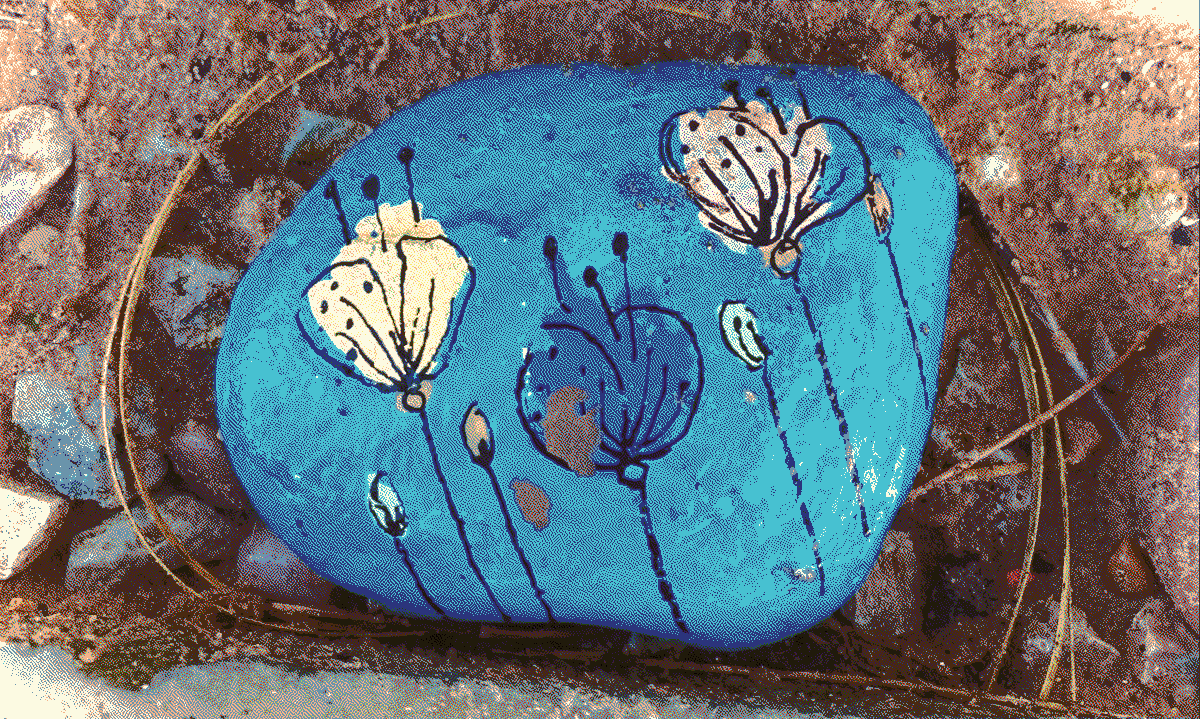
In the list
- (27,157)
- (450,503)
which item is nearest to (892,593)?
(450,503)

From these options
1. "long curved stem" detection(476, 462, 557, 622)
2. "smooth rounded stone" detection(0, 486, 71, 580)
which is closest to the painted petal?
"long curved stem" detection(476, 462, 557, 622)

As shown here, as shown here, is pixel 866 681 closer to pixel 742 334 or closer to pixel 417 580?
pixel 742 334

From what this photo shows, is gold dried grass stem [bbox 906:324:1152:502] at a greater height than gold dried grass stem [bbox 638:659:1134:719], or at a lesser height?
greater

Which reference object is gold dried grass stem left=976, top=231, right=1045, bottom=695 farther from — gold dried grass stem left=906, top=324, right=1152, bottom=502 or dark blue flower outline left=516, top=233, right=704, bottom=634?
dark blue flower outline left=516, top=233, right=704, bottom=634

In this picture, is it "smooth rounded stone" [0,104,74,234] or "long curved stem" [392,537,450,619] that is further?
"smooth rounded stone" [0,104,74,234]

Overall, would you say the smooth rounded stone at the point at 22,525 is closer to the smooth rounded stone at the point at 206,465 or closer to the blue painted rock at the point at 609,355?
the smooth rounded stone at the point at 206,465

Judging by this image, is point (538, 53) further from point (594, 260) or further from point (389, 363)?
point (389, 363)

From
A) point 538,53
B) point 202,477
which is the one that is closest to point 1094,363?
point 538,53
